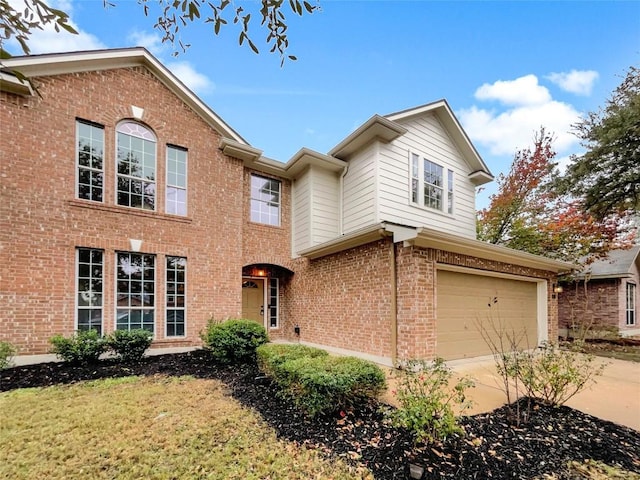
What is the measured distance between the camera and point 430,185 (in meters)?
10.6

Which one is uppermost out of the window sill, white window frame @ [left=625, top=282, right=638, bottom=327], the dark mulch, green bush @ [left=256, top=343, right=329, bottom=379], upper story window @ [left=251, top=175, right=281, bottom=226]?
upper story window @ [left=251, top=175, right=281, bottom=226]

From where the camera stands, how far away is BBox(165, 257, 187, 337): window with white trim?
8477mm

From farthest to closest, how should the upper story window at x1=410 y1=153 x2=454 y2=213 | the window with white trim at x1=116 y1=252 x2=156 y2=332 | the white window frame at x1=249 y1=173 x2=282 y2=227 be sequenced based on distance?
1. the white window frame at x1=249 y1=173 x2=282 y2=227
2. the upper story window at x1=410 y1=153 x2=454 y2=213
3. the window with white trim at x1=116 y1=252 x2=156 y2=332

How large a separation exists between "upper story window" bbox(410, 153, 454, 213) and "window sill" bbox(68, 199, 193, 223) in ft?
22.4

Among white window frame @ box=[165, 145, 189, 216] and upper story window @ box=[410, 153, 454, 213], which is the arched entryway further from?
upper story window @ box=[410, 153, 454, 213]

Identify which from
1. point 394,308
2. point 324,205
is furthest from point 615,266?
point 394,308

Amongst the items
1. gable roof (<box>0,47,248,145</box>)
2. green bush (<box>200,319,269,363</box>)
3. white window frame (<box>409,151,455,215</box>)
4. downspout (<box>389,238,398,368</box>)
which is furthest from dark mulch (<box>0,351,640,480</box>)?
gable roof (<box>0,47,248,145</box>)

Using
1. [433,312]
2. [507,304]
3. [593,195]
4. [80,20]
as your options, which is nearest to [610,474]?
[433,312]

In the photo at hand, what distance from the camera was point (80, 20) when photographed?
14.4 ft

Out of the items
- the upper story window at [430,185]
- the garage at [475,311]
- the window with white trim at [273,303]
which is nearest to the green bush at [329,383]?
the garage at [475,311]

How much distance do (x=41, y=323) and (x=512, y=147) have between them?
734 inches

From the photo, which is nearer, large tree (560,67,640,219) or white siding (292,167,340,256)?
large tree (560,67,640,219)

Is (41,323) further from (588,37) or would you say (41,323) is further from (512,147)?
(512,147)

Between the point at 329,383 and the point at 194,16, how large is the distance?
3993 mm
